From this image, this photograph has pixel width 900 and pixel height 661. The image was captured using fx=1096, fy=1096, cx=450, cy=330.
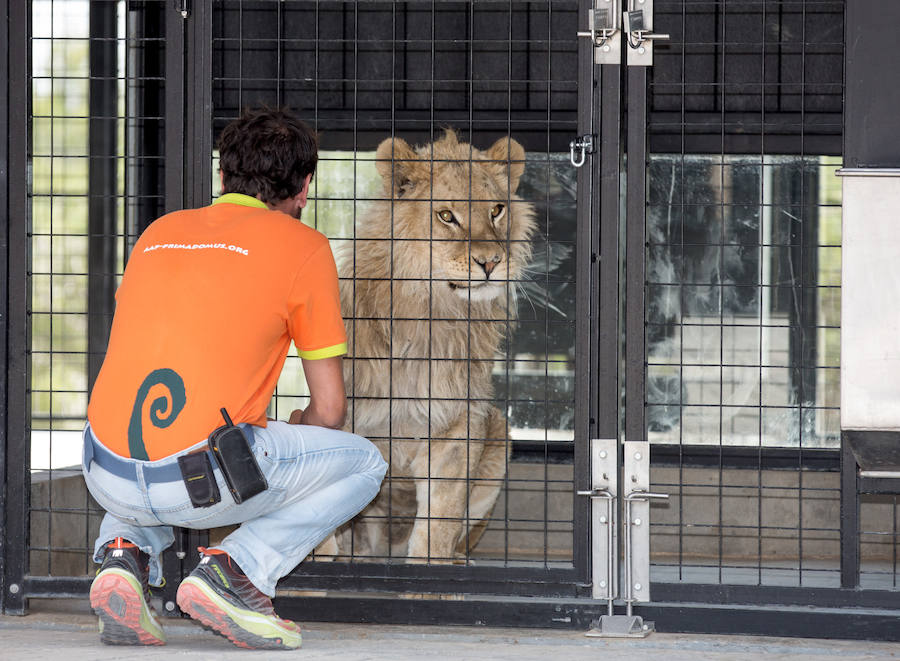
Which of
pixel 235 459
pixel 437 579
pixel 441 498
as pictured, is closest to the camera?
pixel 235 459

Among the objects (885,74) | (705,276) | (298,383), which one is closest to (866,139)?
(885,74)

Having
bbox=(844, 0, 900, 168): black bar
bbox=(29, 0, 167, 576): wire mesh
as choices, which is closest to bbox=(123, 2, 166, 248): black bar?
bbox=(29, 0, 167, 576): wire mesh

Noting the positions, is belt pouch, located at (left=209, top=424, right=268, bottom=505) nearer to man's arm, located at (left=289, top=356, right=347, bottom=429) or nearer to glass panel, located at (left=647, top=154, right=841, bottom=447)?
man's arm, located at (left=289, top=356, right=347, bottom=429)

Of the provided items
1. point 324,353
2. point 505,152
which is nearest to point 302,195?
point 324,353

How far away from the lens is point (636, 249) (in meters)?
3.20

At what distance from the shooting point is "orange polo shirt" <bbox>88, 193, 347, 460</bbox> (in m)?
2.67

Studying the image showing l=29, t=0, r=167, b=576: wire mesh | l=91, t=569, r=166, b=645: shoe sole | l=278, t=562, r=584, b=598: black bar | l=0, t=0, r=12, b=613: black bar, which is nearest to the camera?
l=91, t=569, r=166, b=645: shoe sole

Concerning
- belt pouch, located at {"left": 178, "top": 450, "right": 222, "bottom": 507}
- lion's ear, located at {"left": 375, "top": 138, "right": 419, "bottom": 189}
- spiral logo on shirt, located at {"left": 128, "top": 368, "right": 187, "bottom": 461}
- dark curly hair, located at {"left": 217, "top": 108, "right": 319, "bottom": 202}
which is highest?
lion's ear, located at {"left": 375, "top": 138, "right": 419, "bottom": 189}

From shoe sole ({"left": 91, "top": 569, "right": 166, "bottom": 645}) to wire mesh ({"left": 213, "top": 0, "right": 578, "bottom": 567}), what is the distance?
74 cm

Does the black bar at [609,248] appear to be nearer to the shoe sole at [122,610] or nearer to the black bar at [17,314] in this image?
the shoe sole at [122,610]

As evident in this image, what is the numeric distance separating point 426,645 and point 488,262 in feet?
4.70

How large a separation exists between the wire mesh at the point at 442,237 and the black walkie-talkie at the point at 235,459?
77 centimetres

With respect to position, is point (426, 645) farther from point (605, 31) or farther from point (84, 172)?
point (84, 172)

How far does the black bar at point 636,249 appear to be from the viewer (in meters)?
3.20
